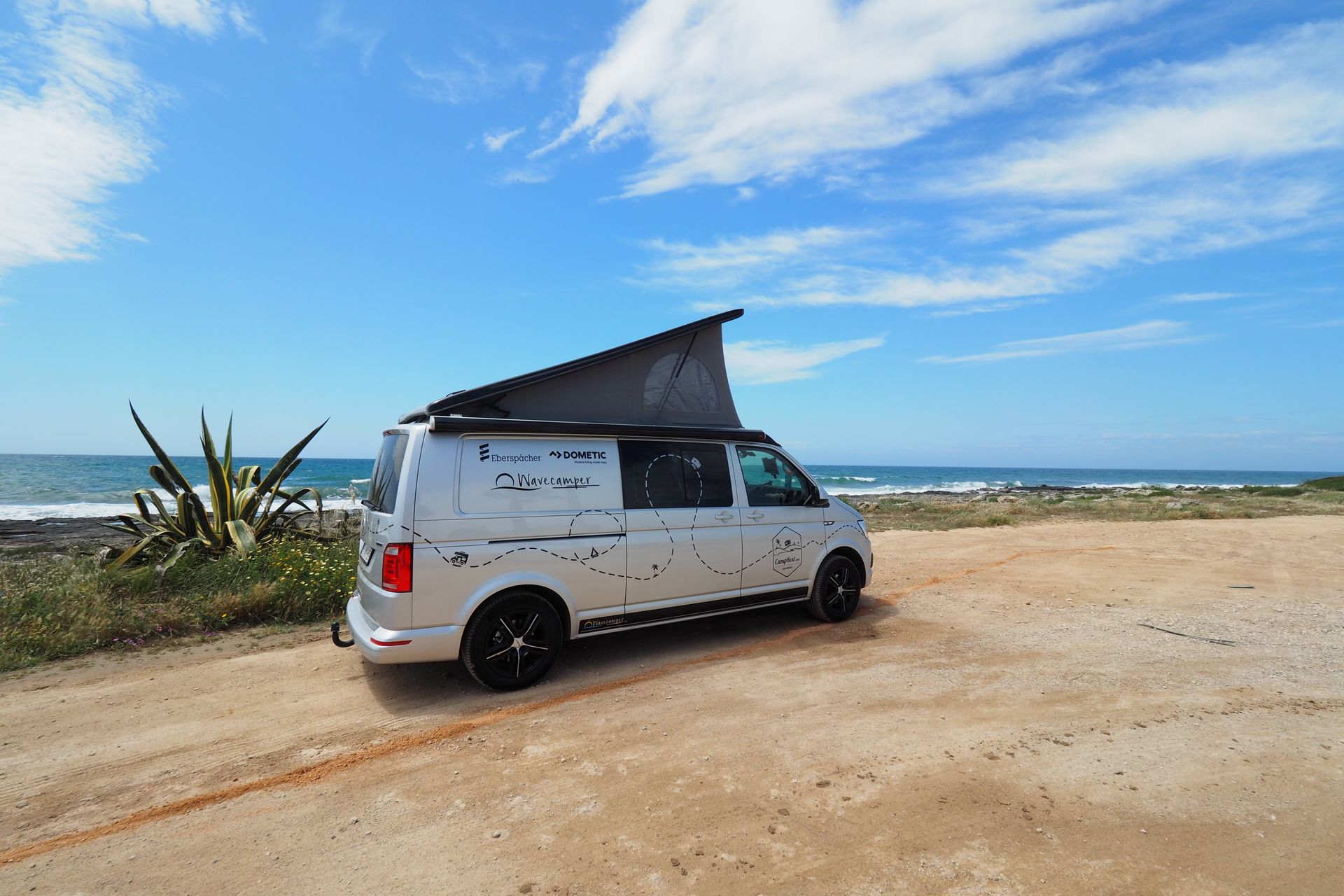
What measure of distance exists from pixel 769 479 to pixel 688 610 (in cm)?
154

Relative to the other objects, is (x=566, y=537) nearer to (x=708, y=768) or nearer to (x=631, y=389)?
(x=631, y=389)

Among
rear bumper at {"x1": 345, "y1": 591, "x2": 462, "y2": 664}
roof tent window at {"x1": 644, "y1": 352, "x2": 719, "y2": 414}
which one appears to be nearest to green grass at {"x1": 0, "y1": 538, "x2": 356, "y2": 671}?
rear bumper at {"x1": 345, "y1": 591, "x2": 462, "y2": 664}

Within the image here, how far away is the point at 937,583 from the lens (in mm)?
8914

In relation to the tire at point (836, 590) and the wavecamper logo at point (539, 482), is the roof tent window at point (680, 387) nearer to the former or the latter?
the wavecamper logo at point (539, 482)

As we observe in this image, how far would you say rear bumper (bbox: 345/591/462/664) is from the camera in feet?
15.1

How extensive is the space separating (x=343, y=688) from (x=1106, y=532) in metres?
15.9

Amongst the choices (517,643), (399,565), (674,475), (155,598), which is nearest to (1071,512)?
(674,475)

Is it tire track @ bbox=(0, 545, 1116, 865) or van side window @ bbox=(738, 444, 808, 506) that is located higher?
van side window @ bbox=(738, 444, 808, 506)

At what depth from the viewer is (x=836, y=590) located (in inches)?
273

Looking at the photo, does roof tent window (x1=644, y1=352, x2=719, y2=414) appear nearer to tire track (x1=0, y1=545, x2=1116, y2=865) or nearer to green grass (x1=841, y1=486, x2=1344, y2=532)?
tire track (x1=0, y1=545, x2=1116, y2=865)

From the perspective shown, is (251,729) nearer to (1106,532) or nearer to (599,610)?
(599,610)

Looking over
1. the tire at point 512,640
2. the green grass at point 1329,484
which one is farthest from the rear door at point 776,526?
the green grass at point 1329,484

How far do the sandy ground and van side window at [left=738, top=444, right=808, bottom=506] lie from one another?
134 cm

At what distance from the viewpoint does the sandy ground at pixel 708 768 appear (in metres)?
2.90
